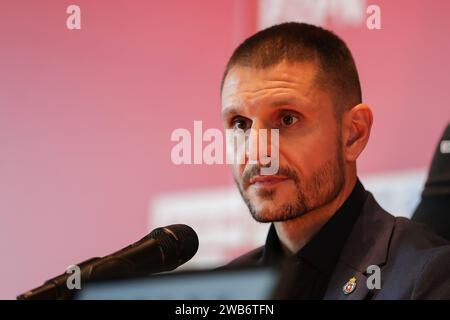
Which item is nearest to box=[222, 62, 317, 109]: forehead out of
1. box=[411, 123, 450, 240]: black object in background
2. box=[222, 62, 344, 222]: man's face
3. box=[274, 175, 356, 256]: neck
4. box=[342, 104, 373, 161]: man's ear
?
box=[222, 62, 344, 222]: man's face

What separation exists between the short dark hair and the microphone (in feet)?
1.41

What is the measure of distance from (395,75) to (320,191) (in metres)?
0.51

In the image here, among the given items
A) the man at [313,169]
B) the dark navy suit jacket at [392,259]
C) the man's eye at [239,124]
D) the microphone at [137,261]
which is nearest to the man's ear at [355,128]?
the man at [313,169]

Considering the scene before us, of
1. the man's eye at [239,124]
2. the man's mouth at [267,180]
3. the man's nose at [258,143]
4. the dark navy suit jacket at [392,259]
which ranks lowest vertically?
the dark navy suit jacket at [392,259]

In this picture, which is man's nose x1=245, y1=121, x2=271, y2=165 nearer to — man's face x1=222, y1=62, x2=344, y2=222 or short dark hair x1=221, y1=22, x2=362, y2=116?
man's face x1=222, y1=62, x2=344, y2=222

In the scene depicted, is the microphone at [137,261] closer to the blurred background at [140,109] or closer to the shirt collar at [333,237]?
the shirt collar at [333,237]

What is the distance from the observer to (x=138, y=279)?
1.48 metres

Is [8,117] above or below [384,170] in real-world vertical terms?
above

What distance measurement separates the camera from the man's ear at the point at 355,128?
5.21ft

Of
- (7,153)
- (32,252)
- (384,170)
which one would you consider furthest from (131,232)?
(384,170)

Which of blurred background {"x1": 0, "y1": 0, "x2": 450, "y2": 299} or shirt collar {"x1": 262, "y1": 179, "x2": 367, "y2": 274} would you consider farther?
blurred background {"x1": 0, "y1": 0, "x2": 450, "y2": 299}

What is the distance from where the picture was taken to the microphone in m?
1.13

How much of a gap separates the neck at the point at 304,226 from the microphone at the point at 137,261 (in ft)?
0.86
